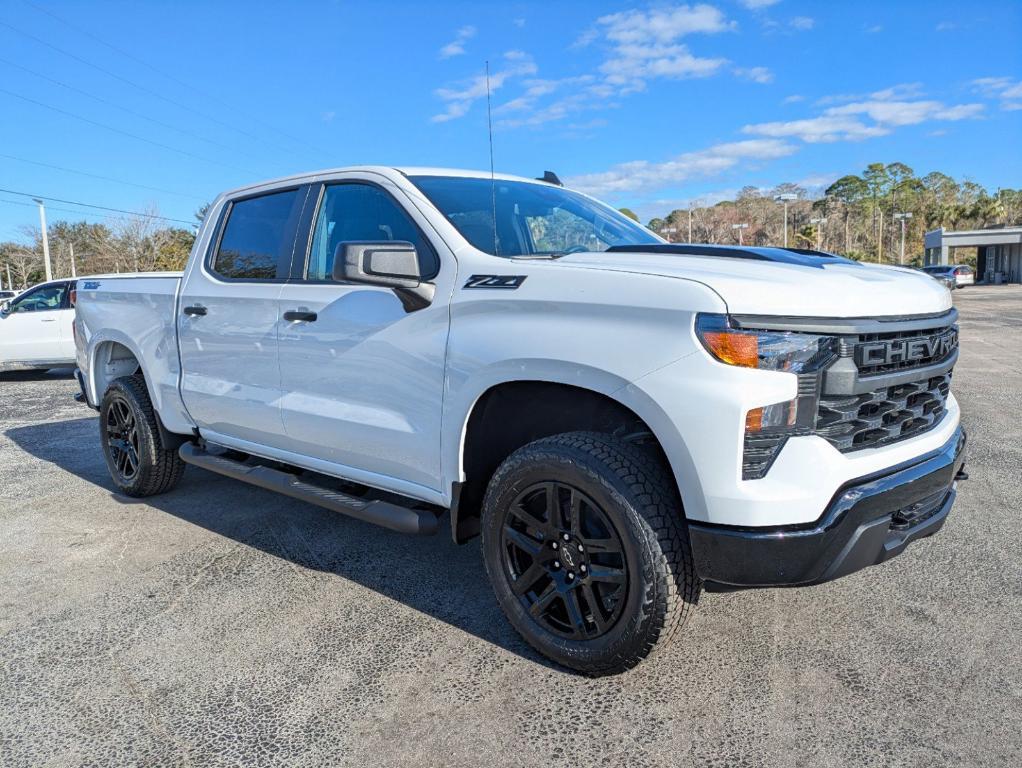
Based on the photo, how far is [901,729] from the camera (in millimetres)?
2402

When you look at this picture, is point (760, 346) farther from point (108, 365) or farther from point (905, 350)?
point (108, 365)

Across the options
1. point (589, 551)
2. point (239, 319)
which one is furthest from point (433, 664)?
point (239, 319)

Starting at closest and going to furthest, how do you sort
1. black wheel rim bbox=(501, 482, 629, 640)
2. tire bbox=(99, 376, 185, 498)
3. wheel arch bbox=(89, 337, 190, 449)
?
black wheel rim bbox=(501, 482, 629, 640)
tire bbox=(99, 376, 185, 498)
wheel arch bbox=(89, 337, 190, 449)

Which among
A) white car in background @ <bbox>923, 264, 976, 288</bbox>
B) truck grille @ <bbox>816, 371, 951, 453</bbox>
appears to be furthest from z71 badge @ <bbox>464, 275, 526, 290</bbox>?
white car in background @ <bbox>923, 264, 976, 288</bbox>

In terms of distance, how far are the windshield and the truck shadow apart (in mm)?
1554

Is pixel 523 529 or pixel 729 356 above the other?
pixel 729 356

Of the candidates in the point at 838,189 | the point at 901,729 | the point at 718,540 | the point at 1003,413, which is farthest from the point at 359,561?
the point at 838,189

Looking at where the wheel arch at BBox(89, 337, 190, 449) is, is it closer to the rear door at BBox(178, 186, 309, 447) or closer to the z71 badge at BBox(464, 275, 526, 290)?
the rear door at BBox(178, 186, 309, 447)

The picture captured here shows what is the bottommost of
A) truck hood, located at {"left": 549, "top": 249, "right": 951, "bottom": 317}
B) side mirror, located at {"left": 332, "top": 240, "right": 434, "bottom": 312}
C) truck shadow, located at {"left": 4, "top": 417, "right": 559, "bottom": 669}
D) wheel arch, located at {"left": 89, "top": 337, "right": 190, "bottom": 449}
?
truck shadow, located at {"left": 4, "top": 417, "right": 559, "bottom": 669}

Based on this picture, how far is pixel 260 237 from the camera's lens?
4152 mm

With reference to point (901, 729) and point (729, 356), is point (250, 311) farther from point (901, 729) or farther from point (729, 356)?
point (901, 729)

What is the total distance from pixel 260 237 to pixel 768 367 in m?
2.93

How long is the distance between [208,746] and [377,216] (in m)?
2.25

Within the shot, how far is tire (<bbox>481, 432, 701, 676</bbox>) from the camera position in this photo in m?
2.50
